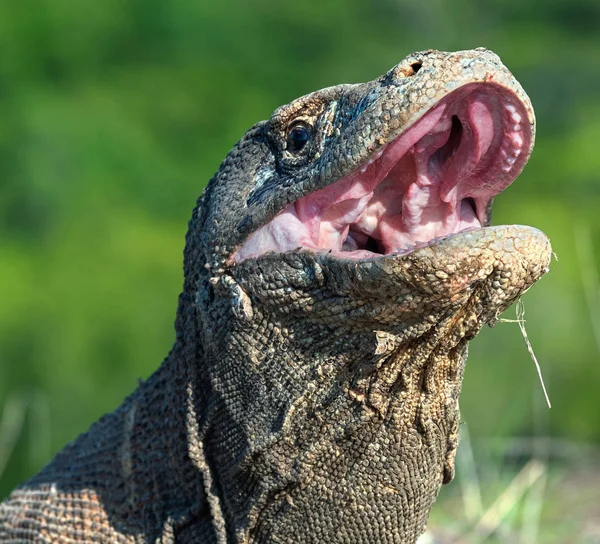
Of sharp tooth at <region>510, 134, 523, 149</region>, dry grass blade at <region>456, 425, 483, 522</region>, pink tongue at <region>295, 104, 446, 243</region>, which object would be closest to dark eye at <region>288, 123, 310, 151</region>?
pink tongue at <region>295, 104, 446, 243</region>

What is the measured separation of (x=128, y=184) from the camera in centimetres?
1753

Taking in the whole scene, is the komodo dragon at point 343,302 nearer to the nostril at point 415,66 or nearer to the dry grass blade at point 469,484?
the nostril at point 415,66

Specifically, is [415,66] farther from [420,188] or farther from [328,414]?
[328,414]

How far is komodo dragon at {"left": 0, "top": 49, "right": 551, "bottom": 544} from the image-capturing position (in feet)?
11.7

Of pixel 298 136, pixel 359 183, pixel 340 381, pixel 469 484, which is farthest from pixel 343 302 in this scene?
pixel 469 484

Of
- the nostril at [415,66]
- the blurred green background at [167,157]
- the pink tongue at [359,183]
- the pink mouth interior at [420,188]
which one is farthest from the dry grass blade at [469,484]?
the blurred green background at [167,157]

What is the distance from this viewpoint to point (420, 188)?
3.92 metres

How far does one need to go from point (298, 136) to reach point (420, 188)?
1.54 ft

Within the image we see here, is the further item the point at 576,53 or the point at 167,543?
the point at 576,53

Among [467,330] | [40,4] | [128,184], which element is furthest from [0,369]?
[467,330]

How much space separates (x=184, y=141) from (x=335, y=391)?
48.7 ft

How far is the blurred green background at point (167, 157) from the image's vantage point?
15.7 meters

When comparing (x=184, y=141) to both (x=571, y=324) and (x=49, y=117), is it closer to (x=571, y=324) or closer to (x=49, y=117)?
(x=49, y=117)

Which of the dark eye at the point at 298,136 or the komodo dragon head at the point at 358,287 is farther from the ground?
the dark eye at the point at 298,136
